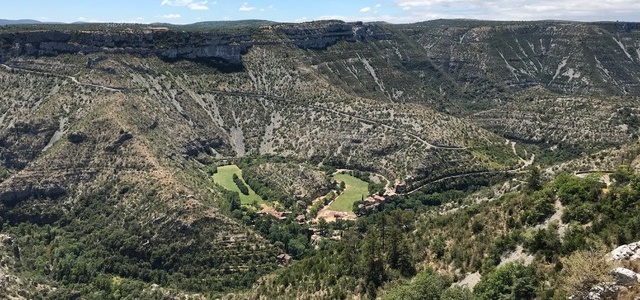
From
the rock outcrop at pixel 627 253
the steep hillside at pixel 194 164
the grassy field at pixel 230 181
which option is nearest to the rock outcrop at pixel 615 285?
the rock outcrop at pixel 627 253

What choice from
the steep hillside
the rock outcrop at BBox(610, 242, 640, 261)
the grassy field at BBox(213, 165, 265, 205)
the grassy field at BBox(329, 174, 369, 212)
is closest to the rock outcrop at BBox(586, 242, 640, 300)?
the rock outcrop at BBox(610, 242, 640, 261)

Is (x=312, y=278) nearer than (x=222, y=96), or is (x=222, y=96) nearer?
(x=312, y=278)

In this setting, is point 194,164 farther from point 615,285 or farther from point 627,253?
point 615,285

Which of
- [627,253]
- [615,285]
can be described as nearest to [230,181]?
[627,253]

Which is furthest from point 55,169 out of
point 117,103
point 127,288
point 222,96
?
point 222,96

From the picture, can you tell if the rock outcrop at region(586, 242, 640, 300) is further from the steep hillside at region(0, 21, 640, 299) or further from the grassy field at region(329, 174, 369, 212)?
the grassy field at region(329, 174, 369, 212)

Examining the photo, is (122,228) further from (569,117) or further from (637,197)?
(569,117)

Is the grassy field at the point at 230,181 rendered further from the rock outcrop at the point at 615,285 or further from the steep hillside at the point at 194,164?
the rock outcrop at the point at 615,285

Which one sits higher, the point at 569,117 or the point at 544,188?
the point at 544,188
